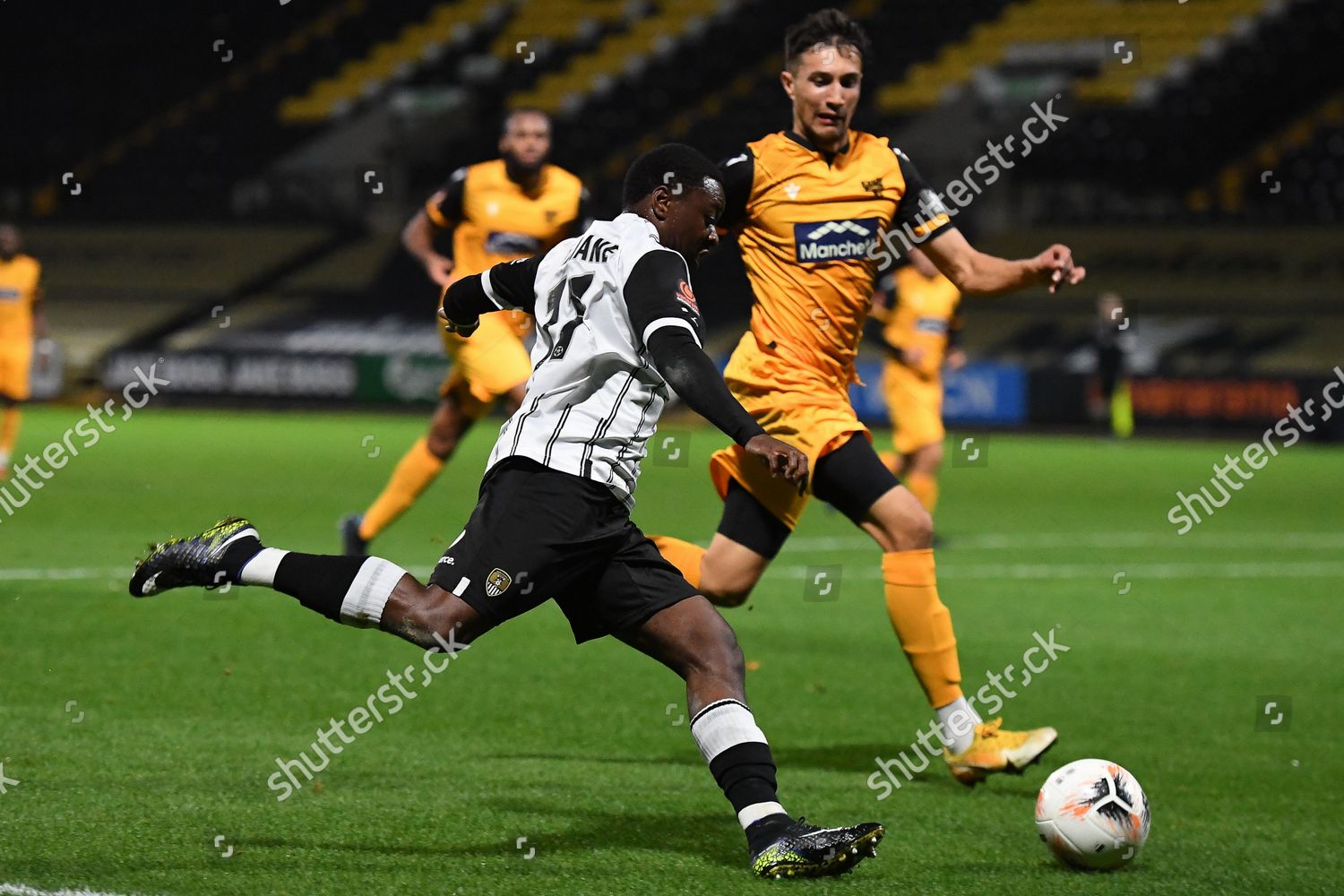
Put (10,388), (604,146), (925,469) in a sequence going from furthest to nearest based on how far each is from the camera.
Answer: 1. (604,146)
2. (10,388)
3. (925,469)

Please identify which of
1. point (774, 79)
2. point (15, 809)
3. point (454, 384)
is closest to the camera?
point (15, 809)

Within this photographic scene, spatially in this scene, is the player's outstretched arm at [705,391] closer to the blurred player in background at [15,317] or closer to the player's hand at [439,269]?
the player's hand at [439,269]

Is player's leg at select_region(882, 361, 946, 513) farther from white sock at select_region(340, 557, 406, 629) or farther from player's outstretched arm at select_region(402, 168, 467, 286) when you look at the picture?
white sock at select_region(340, 557, 406, 629)

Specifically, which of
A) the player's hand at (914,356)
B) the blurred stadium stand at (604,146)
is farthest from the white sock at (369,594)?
the blurred stadium stand at (604,146)

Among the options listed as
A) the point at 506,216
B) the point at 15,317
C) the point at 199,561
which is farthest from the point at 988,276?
the point at 15,317

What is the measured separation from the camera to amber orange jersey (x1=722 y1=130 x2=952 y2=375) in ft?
20.5

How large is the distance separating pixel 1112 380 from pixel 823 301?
20.5 metres

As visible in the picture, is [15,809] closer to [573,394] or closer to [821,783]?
[573,394]

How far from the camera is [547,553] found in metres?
4.55

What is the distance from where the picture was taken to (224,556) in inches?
188

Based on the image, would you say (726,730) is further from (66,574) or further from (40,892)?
(66,574)

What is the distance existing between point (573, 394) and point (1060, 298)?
26016mm

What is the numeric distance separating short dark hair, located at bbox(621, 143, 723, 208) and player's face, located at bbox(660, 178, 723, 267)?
0.07 feet

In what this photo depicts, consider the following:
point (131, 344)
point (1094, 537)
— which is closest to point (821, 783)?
point (1094, 537)
